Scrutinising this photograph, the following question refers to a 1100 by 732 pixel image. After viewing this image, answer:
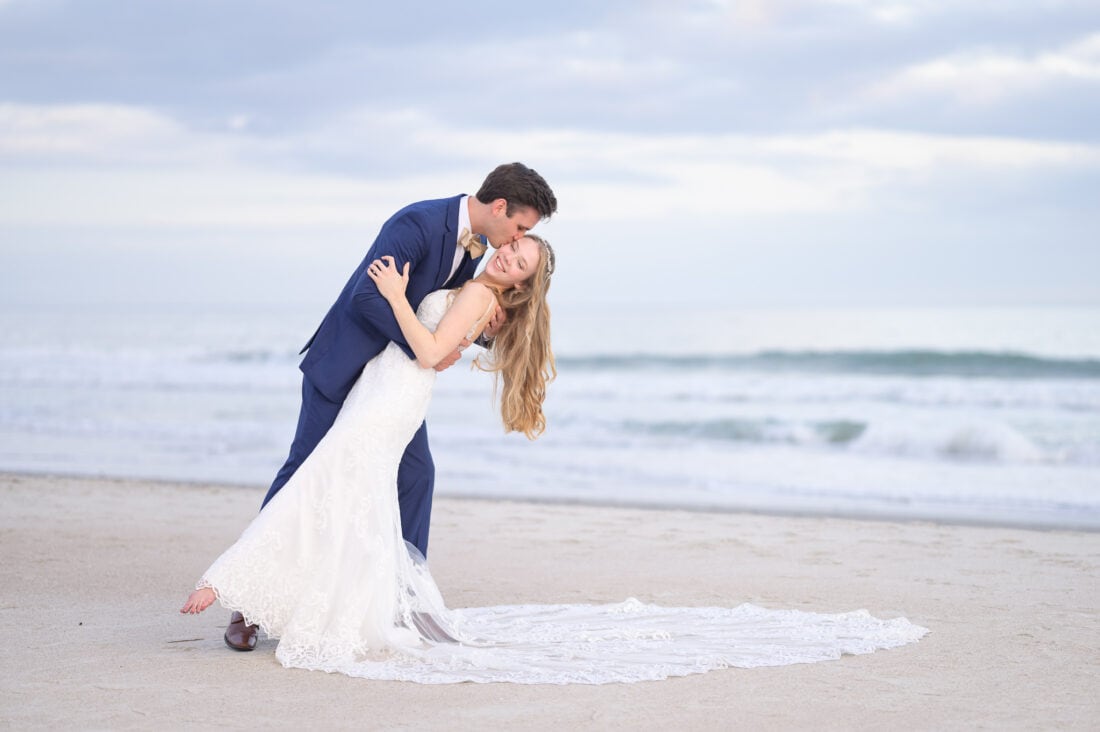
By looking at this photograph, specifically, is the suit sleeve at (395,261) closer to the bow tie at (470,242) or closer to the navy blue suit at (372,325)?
the navy blue suit at (372,325)

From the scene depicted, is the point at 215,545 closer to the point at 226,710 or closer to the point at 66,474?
the point at 226,710

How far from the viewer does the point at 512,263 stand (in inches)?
175

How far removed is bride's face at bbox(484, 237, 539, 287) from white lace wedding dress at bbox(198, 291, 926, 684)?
25cm

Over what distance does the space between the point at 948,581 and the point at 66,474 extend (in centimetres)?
795

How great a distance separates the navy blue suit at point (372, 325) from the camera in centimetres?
434

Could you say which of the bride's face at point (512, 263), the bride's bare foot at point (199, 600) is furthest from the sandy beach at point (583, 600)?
the bride's face at point (512, 263)

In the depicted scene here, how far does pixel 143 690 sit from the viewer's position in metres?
3.79

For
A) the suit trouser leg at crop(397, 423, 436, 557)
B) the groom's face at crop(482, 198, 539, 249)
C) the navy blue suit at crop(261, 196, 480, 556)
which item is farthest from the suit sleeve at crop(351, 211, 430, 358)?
the suit trouser leg at crop(397, 423, 436, 557)

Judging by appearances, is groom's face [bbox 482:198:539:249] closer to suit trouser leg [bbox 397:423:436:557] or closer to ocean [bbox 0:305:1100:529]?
suit trouser leg [bbox 397:423:436:557]

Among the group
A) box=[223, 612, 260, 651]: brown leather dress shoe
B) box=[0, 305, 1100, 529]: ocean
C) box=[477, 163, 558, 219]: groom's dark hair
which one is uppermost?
box=[477, 163, 558, 219]: groom's dark hair

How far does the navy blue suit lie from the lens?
434cm

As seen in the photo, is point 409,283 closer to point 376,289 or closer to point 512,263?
point 376,289

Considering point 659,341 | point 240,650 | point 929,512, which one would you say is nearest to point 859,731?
point 240,650

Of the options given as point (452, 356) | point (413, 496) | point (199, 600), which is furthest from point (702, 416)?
point (199, 600)
